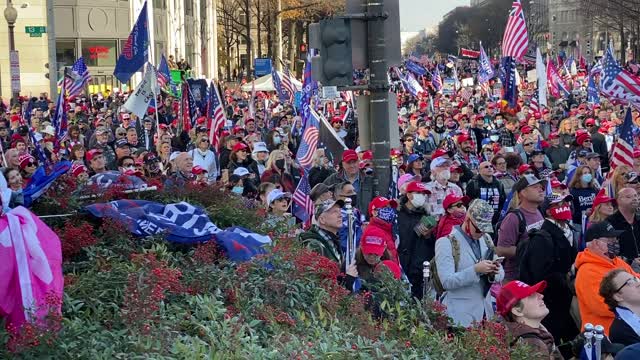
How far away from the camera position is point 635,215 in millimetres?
10039

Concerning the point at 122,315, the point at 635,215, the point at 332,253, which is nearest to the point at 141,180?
the point at 332,253

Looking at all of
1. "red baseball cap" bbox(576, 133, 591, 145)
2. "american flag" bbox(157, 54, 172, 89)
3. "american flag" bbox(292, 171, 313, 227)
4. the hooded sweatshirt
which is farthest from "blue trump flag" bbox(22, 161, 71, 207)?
"american flag" bbox(157, 54, 172, 89)

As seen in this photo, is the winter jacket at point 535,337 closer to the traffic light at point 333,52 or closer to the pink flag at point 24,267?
the pink flag at point 24,267

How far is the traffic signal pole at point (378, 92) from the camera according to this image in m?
10.5

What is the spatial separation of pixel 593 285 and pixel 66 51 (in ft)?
164

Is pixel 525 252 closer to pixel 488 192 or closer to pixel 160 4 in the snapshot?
pixel 488 192

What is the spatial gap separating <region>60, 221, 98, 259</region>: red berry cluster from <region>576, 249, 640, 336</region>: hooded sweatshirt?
331 cm

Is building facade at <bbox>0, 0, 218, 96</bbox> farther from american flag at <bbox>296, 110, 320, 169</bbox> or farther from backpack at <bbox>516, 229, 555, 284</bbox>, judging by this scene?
backpack at <bbox>516, 229, 555, 284</bbox>

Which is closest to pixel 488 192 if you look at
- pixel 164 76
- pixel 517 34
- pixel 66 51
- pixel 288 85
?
pixel 517 34

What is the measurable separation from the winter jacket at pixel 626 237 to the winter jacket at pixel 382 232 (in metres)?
2.07

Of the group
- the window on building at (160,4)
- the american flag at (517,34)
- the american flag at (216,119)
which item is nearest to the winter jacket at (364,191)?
the american flag at (216,119)

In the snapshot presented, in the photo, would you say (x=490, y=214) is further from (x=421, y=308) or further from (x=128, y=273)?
(x=128, y=273)

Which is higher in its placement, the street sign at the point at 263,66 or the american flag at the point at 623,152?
the street sign at the point at 263,66

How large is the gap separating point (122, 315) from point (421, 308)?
183 cm
